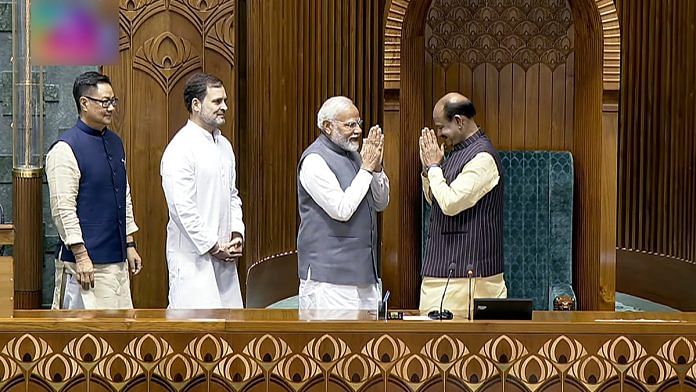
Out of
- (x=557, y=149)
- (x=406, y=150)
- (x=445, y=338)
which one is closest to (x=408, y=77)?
Answer: (x=406, y=150)

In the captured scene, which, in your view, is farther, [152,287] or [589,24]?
[152,287]

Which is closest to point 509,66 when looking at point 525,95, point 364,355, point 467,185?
point 525,95

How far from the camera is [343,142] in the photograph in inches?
220

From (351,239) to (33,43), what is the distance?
2738 millimetres

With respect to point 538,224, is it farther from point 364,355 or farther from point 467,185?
point 364,355

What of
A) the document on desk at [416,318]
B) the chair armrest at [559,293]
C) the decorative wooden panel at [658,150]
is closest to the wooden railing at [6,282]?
A: the document on desk at [416,318]

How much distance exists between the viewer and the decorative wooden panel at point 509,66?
263 inches

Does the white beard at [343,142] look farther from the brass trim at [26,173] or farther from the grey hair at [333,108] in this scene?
the brass trim at [26,173]

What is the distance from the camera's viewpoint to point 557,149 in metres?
6.68

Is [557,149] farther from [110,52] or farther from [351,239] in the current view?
[110,52]

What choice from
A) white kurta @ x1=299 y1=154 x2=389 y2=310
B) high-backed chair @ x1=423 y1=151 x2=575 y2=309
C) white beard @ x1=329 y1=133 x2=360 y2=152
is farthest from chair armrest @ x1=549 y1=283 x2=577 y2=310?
white beard @ x1=329 y1=133 x2=360 y2=152

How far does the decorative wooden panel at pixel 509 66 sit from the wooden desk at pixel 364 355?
2437 mm

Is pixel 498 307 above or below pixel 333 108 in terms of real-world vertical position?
below

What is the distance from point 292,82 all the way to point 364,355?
115 inches
